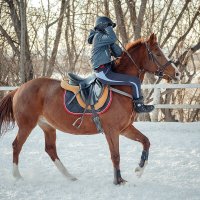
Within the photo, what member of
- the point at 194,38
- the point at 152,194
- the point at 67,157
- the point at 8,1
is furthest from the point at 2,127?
the point at 194,38

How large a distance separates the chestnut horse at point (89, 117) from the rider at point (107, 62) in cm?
11

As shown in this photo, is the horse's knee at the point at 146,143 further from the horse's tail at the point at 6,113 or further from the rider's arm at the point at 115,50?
the horse's tail at the point at 6,113

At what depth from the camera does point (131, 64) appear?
5.38m

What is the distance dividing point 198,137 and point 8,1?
529 inches

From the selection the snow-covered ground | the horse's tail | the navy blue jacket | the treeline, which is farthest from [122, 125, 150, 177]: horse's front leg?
the treeline

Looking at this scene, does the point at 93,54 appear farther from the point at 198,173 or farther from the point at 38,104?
the point at 198,173

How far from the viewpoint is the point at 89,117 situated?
5.34 meters

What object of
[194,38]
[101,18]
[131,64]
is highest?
[194,38]

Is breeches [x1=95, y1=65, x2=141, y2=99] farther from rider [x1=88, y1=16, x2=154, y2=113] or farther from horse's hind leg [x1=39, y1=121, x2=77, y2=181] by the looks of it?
horse's hind leg [x1=39, y1=121, x2=77, y2=181]

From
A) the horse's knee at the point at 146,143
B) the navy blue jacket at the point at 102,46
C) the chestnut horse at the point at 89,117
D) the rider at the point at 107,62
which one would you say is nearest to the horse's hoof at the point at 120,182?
the chestnut horse at the point at 89,117

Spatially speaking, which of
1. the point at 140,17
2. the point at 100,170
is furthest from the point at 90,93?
the point at 140,17

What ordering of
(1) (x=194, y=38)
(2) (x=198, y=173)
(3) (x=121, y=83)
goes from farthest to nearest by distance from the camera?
(1) (x=194, y=38) → (2) (x=198, y=173) → (3) (x=121, y=83)

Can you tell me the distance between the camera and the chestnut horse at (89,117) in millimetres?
5180

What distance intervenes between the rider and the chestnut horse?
0.11m
